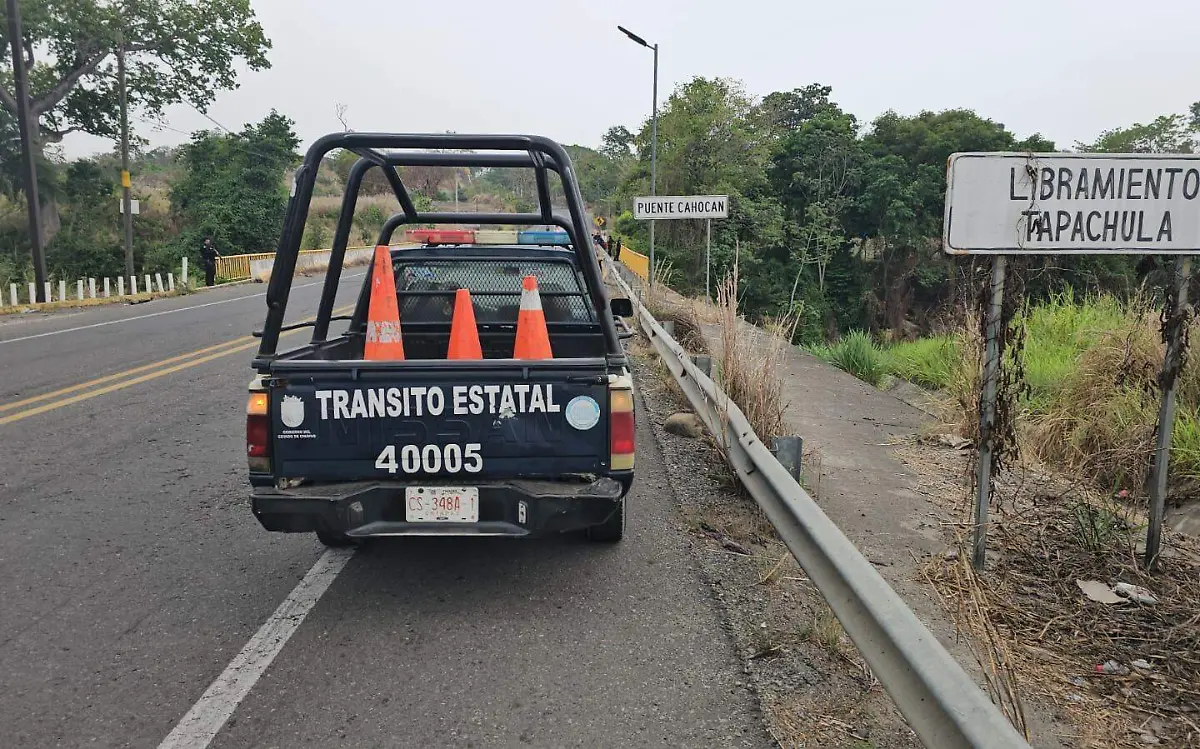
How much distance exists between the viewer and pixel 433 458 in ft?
12.5

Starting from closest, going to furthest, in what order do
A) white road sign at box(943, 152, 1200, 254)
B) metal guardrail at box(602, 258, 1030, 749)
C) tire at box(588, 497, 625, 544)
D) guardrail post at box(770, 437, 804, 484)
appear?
1. metal guardrail at box(602, 258, 1030, 749)
2. white road sign at box(943, 152, 1200, 254)
3. tire at box(588, 497, 625, 544)
4. guardrail post at box(770, 437, 804, 484)

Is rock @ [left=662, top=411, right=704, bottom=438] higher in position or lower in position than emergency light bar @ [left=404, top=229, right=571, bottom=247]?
lower

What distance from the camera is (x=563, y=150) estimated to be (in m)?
4.14

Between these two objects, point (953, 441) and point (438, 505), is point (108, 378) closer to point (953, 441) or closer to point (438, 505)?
point (438, 505)

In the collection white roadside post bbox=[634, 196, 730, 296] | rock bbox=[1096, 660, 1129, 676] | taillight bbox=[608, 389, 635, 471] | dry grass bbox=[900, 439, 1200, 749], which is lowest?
rock bbox=[1096, 660, 1129, 676]

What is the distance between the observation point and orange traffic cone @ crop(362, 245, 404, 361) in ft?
16.5

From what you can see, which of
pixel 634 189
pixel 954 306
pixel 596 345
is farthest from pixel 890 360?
pixel 634 189

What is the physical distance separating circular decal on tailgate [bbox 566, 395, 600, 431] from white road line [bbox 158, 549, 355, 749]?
148 cm

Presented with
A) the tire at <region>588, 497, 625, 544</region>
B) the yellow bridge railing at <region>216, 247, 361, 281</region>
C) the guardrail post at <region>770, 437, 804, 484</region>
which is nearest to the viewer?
the tire at <region>588, 497, 625, 544</region>

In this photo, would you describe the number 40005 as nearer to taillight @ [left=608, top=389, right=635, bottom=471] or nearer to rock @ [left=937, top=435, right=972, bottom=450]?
taillight @ [left=608, top=389, right=635, bottom=471]

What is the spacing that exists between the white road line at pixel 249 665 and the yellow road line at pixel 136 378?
352 centimetres

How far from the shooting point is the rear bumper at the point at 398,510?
12.2 feet

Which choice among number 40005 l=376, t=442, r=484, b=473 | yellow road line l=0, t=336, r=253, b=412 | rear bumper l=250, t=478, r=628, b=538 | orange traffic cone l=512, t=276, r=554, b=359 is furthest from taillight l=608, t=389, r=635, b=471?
yellow road line l=0, t=336, r=253, b=412

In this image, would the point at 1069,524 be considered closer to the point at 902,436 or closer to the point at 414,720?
the point at 902,436
